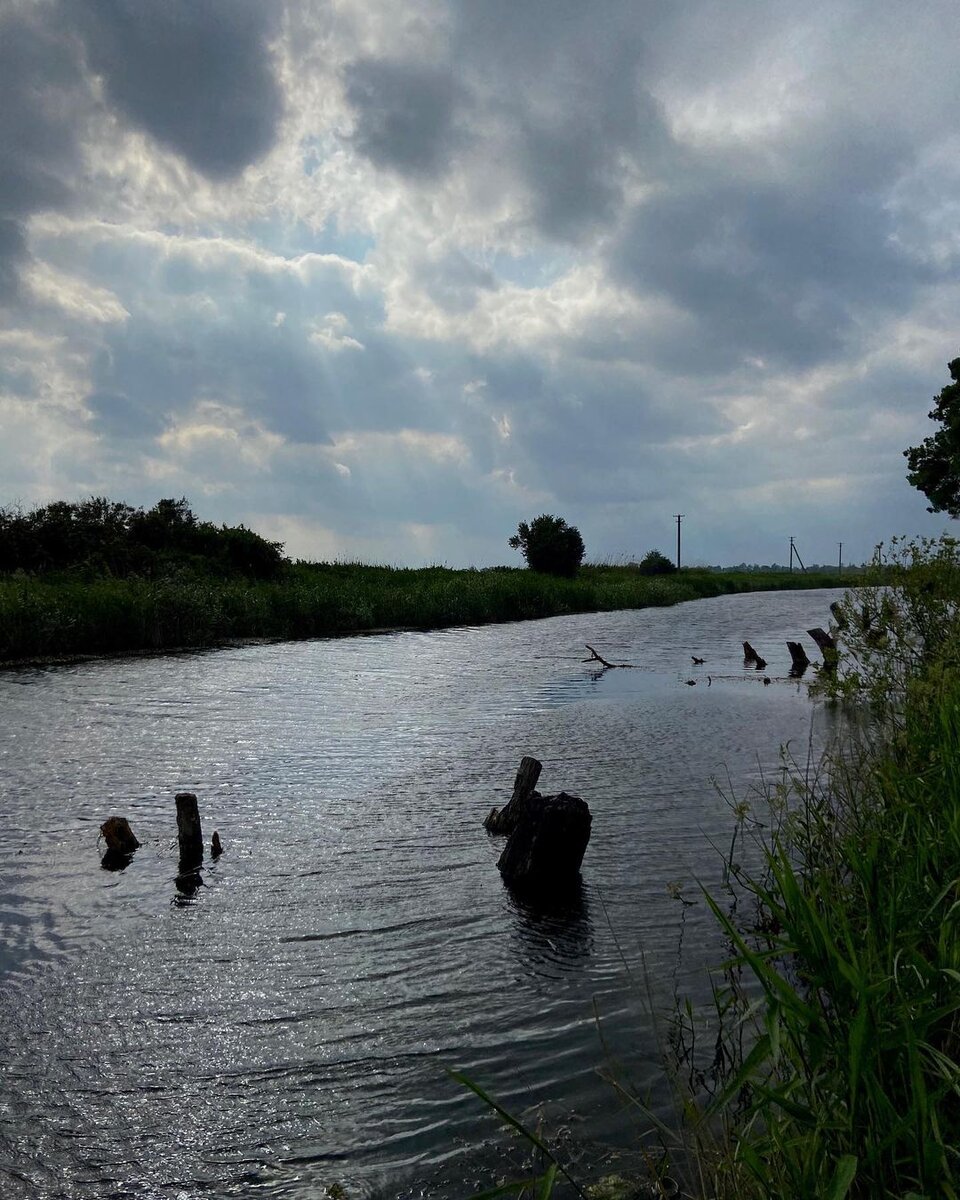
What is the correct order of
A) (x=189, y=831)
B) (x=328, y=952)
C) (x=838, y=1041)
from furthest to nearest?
(x=189, y=831)
(x=328, y=952)
(x=838, y=1041)

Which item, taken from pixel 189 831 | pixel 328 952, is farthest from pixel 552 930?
pixel 189 831

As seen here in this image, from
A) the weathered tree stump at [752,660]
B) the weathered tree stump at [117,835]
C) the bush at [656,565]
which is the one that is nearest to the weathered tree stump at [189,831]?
the weathered tree stump at [117,835]

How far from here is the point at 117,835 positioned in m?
8.78

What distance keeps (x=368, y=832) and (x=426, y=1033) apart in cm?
427

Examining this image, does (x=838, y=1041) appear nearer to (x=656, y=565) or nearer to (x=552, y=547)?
(x=552, y=547)

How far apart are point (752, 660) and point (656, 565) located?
66203 millimetres

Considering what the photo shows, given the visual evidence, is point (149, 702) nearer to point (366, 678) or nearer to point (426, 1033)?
point (366, 678)

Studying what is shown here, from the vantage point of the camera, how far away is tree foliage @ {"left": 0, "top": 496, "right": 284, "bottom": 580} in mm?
32969

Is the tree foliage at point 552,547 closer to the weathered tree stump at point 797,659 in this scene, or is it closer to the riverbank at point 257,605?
the riverbank at point 257,605

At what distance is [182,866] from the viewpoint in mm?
8469

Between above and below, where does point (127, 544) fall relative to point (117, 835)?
above

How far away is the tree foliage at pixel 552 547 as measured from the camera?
60.8m

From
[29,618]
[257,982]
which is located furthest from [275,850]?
[29,618]

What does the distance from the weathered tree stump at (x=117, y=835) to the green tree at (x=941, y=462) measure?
46.2 m
